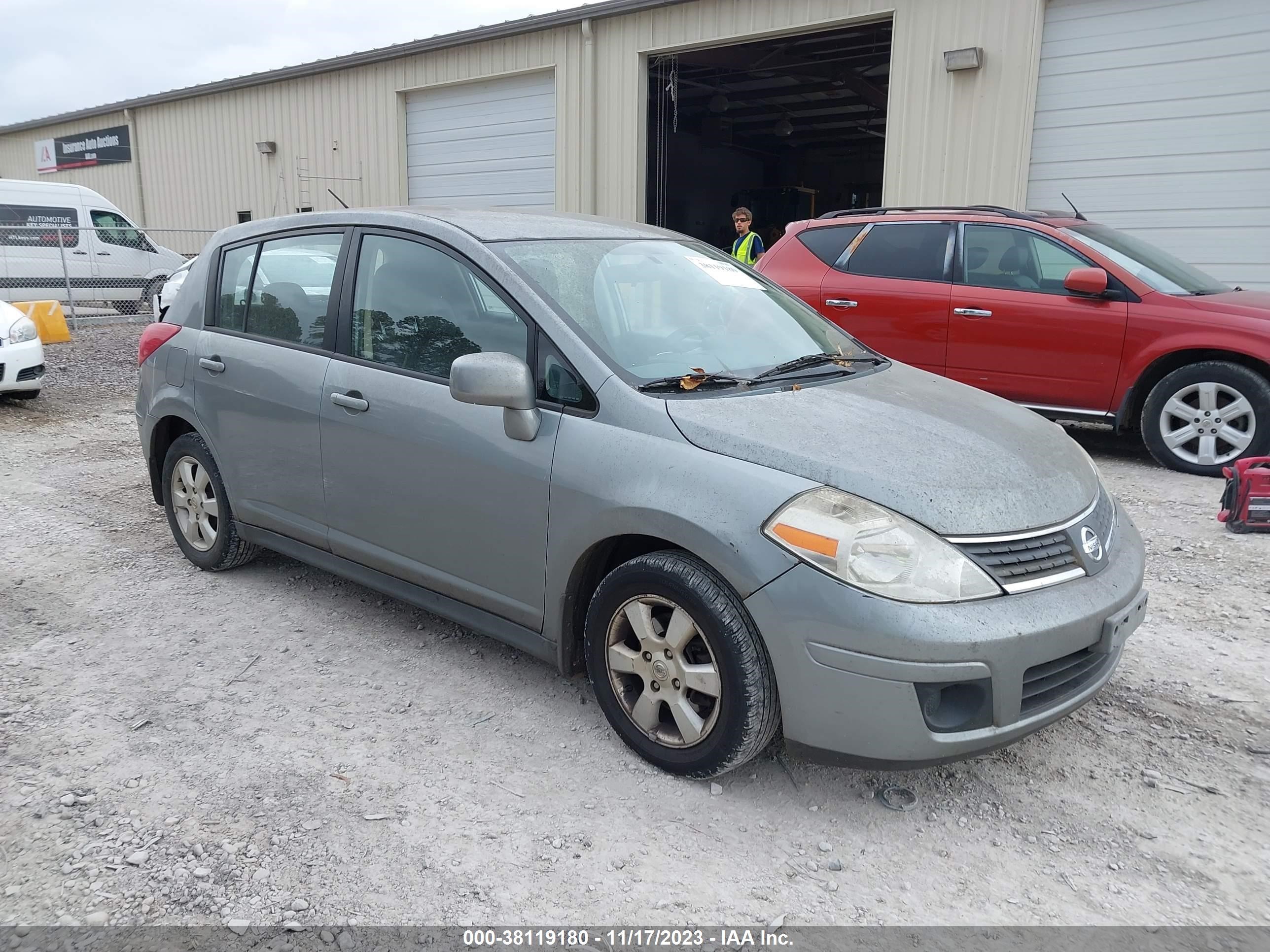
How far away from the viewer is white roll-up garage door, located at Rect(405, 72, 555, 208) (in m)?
14.9

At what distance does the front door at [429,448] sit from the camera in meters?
3.14

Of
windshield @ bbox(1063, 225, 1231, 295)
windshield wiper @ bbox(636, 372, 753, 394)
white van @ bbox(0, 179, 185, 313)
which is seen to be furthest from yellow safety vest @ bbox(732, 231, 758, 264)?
white van @ bbox(0, 179, 185, 313)

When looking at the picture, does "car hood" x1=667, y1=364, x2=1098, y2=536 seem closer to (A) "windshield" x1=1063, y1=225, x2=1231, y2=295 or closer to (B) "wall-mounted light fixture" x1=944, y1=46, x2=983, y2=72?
(A) "windshield" x1=1063, y1=225, x2=1231, y2=295

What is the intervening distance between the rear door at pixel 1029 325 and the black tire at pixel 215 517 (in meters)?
5.06

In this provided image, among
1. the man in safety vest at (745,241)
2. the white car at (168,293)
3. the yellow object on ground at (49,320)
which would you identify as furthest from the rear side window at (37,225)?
the man in safety vest at (745,241)

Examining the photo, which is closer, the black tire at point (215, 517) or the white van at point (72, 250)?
the black tire at point (215, 517)

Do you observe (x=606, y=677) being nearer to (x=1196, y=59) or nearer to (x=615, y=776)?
(x=615, y=776)

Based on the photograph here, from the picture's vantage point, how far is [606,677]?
2.99m

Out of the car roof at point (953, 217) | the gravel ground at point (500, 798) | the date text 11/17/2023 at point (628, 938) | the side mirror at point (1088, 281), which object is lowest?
the date text 11/17/2023 at point (628, 938)

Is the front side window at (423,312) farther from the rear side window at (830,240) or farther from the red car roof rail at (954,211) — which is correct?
the red car roof rail at (954,211)

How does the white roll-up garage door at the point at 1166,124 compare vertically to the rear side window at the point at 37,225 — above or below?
→ above

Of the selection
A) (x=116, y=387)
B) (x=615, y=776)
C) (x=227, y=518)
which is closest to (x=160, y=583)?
(x=227, y=518)

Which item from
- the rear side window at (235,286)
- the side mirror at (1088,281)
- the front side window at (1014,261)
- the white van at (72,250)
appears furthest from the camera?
the white van at (72,250)

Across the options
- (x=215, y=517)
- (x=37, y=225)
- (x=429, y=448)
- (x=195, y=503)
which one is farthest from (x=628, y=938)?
(x=37, y=225)
